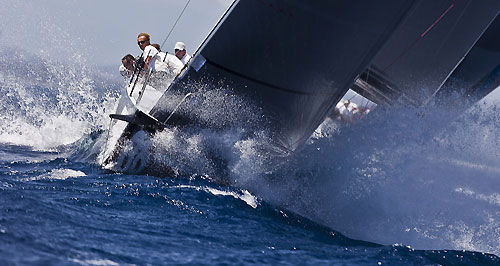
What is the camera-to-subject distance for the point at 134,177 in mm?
4852

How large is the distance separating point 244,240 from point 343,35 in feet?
7.22

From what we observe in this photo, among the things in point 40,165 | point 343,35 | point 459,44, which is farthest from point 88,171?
point 459,44

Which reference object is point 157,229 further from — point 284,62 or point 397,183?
point 397,183

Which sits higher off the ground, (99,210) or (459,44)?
(459,44)

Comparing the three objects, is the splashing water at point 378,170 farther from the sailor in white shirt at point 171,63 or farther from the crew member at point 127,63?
the crew member at point 127,63

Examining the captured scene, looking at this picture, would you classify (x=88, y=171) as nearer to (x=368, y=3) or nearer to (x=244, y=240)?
(x=244, y=240)

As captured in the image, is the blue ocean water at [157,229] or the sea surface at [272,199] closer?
the blue ocean water at [157,229]

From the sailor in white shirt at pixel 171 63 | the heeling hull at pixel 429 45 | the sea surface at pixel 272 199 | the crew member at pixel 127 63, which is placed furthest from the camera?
the crew member at pixel 127 63

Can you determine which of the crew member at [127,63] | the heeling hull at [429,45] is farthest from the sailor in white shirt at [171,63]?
the heeling hull at [429,45]

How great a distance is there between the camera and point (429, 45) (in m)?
6.39

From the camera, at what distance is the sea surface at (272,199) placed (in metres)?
2.76

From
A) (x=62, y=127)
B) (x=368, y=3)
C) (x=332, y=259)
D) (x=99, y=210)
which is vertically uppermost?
(x=368, y=3)

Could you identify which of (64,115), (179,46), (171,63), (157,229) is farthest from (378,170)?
(64,115)

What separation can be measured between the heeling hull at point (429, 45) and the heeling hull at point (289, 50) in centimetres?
112
